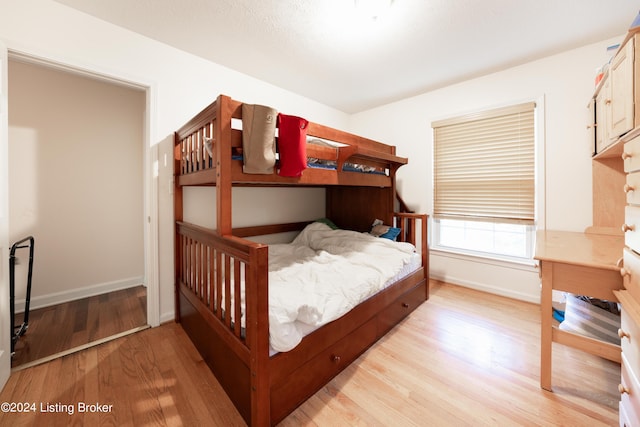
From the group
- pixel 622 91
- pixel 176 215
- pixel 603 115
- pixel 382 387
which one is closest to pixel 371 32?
pixel 622 91

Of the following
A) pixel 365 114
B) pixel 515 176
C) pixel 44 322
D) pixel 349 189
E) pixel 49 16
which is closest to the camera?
pixel 49 16

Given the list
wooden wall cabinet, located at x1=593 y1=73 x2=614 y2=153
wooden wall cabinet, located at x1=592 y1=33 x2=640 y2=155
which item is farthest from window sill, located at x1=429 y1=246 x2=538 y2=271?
wooden wall cabinet, located at x1=592 y1=33 x2=640 y2=155

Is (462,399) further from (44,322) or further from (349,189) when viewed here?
(44,322)

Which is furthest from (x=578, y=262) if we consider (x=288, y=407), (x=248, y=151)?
(x=248, y=151)

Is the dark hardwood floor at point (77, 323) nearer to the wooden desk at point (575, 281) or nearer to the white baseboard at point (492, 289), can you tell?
the wooden desk at point (575, 281)

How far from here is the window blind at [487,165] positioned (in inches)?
98.4

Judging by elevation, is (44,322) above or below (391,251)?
below

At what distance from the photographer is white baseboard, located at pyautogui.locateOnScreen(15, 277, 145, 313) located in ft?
7.76

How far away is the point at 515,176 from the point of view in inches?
101

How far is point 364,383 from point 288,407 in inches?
18.4

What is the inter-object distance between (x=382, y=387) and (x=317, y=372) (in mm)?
387

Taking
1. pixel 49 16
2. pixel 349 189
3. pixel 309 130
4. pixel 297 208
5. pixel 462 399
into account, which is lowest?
pixel 462 399

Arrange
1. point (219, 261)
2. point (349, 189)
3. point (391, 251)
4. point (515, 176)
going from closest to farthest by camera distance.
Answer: point (219, 261), point (391, 251), point (515, 176), point (349, 189)

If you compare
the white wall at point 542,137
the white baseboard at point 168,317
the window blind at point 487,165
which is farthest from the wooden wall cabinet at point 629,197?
the white baseboard at point 168,317
